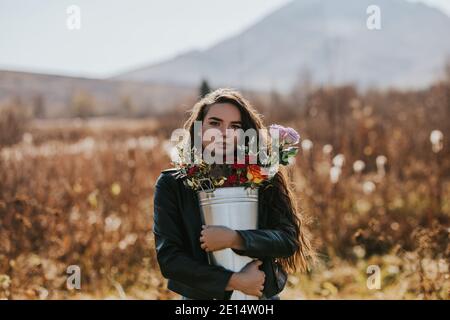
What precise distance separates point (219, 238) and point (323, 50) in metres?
28.8

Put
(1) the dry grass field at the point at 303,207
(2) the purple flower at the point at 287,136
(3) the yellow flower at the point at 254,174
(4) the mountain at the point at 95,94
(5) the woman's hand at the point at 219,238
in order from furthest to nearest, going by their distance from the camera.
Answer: (4) the mountain at the point at 95,94 → (1) the dry grass field at the point at 303,207 → (2) the purple flower at the point at 287,136 → (3) the yellow flower at the point at 254,174 → (5) the woman's hand at the point at 219,238

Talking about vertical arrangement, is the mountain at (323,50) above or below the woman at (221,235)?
above

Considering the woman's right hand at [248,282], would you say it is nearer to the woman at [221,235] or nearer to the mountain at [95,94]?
the woman at [221,235]

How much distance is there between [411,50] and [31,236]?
25241 millimetres

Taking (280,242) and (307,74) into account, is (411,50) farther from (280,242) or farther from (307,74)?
(280,242)

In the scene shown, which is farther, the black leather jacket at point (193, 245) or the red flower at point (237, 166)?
the red flower at point (237, 166)

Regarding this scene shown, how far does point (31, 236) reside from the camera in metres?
5.88

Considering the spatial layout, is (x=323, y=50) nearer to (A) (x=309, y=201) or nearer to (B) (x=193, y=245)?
(A) (x=309, y=201)

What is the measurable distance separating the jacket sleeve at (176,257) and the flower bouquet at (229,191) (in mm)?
61

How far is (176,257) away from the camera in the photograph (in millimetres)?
2277

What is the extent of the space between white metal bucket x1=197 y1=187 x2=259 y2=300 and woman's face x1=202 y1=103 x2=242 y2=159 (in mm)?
162

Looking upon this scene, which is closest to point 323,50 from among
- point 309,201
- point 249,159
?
point 309,201

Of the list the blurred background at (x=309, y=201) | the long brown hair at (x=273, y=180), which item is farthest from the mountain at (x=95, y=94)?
the long brown hair at (x=273, y=180)

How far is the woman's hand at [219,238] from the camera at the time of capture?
7.41 feet
